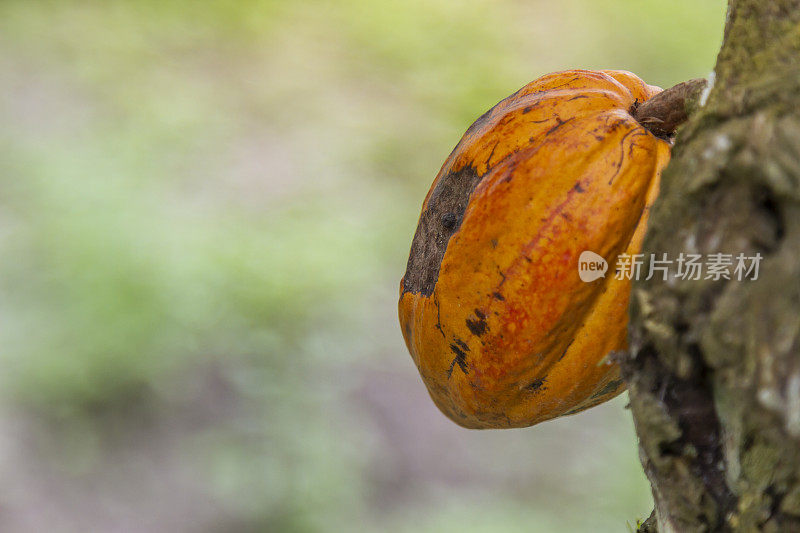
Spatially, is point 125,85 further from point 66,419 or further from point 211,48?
point 66,419

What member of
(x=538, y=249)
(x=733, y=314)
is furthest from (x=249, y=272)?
(x=733, y=314)

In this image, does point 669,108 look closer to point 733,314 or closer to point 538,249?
point 538,249

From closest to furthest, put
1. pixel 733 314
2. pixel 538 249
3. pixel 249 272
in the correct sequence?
pixel 733 314 → pixel 538 249 → pixel 249 272

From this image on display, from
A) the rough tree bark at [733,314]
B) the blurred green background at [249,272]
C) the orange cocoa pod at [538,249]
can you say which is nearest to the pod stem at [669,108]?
the orange cocoa pod at [538,249]

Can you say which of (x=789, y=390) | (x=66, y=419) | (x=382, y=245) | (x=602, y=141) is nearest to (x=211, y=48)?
(x=382, y=245)

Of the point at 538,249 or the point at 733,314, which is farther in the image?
the point at 538,249

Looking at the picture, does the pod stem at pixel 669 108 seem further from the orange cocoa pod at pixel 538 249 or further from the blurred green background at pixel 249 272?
the blurred green background at pixel 249 272

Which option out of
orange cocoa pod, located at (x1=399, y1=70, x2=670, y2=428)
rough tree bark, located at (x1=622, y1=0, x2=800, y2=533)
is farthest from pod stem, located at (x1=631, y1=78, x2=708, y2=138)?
rough tree bark, located at (x1=622, y1=0, x2=800, y2=533)
